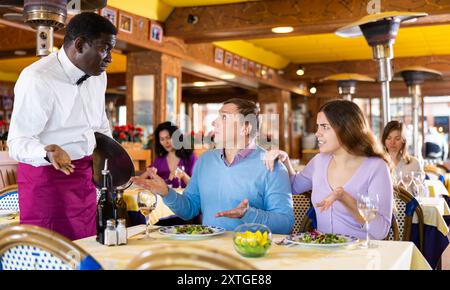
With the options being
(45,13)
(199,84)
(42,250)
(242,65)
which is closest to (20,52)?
(242,65)

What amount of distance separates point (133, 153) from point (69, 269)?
5.43 metres

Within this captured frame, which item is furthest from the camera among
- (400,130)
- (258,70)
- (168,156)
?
(258,70)

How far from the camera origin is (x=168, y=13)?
7527 millimetres

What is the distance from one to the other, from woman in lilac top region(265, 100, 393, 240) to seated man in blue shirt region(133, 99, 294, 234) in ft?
0.31

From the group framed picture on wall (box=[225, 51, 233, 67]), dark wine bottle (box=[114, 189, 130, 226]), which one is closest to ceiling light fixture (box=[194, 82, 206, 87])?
framed picture on wall (box=[225, 51, 233, 67])

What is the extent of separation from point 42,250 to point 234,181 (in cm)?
122

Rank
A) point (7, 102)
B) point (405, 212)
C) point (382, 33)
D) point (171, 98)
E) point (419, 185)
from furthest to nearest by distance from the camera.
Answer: point (7, 102), point (171, 98), point (382, 33), point (419, 185), point (405, 212)

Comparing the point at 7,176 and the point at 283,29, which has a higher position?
the point at 283,29

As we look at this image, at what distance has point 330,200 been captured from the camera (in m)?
2.14

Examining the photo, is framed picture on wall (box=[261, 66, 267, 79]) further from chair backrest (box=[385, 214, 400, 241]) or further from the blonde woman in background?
chair backrest (box=[385, 214, 400, 241])

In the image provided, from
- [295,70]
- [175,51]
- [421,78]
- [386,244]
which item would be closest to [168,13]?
[175,51]

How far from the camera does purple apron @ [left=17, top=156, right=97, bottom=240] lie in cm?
209

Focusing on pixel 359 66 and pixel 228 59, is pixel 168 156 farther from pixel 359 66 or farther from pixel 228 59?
pixel 359 66

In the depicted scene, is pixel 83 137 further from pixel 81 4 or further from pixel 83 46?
pixel 81 4
